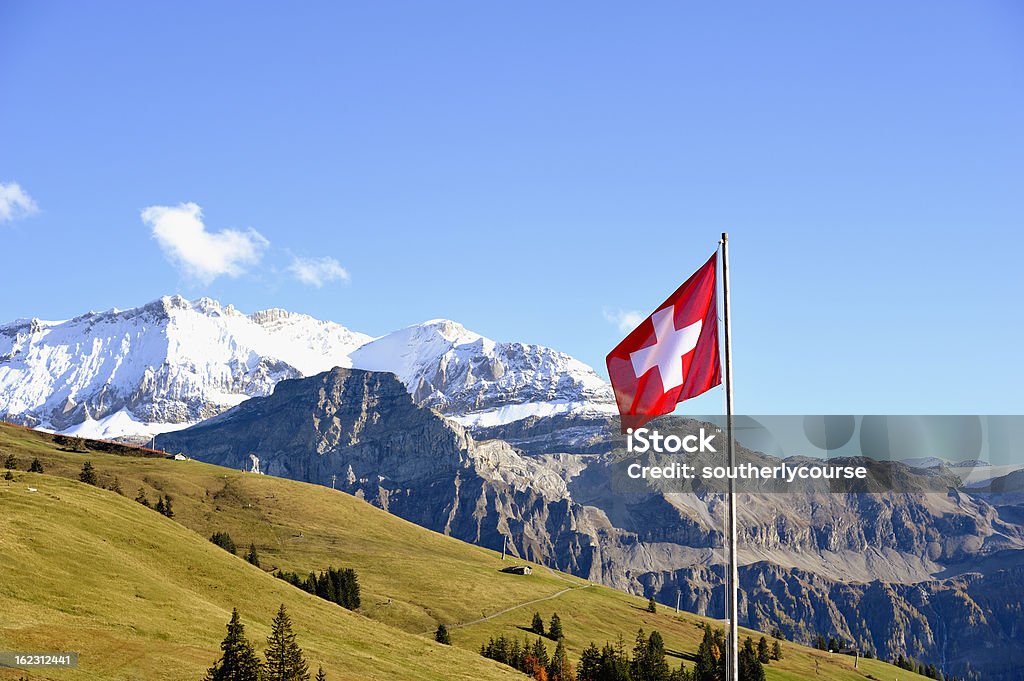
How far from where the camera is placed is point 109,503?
171000 millimetres

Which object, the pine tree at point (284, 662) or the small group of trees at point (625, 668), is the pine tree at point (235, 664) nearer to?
the pine tree at point (284, 662)

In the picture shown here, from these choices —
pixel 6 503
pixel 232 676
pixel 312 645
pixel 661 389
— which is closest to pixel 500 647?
pixel 312 645

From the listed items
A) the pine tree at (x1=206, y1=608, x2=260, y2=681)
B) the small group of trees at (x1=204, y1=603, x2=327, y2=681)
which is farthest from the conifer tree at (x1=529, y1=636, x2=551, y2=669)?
the pine tree at (x1=206, y1=608, x2=260, y2=681)

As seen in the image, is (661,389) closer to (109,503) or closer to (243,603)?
(243,603)

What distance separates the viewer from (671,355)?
1719 inches

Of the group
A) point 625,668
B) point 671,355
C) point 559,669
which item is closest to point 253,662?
point 671,355

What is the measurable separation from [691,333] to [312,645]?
102008mm

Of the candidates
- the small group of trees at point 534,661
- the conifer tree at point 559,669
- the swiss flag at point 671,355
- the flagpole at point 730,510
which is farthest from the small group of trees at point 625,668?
the flagpole at point 730,510

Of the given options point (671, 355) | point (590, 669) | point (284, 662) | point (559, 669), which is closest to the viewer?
point (671, 355)

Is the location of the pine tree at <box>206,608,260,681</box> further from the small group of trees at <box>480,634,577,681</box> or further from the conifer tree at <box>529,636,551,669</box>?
the conifer tree at <box>529,636,551,669</box>

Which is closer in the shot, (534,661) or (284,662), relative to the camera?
(284,662)

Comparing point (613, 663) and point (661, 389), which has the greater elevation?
point (661, 389)

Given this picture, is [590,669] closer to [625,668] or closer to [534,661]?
[625,668]

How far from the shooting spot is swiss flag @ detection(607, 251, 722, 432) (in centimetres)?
4275
